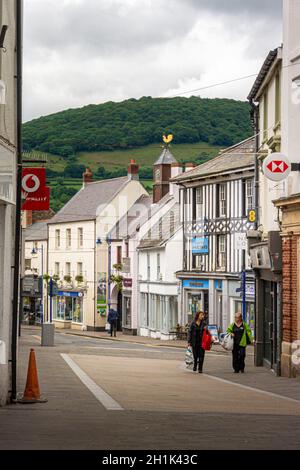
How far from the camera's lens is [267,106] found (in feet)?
101

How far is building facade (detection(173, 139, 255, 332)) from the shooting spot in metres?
50.8

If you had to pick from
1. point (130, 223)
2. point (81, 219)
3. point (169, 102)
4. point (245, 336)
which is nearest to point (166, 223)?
point (130, 223)

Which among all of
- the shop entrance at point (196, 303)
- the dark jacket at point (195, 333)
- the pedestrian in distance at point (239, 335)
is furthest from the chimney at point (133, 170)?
the dark jacket at point (195, 333)

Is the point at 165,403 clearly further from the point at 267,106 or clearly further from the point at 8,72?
the point at 267,106

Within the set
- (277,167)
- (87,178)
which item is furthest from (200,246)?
(277,167)

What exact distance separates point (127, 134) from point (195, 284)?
4952cm

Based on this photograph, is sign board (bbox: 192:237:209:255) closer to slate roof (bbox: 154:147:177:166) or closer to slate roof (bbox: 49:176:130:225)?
slate roof (bbox: 154:147:177:166)

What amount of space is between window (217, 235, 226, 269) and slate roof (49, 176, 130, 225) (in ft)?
71.0

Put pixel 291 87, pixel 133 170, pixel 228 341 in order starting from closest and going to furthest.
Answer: pixel 291 87 < pixel 228 341 < pixel 133 170

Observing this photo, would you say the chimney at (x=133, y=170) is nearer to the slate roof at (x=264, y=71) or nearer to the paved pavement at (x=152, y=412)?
the slate roof at (x=264, y=71)

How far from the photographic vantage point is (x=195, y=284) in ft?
186

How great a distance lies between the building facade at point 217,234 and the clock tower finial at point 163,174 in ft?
32.5

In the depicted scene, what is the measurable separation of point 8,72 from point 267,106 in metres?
17.0

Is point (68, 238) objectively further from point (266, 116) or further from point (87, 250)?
point (266, 116)
